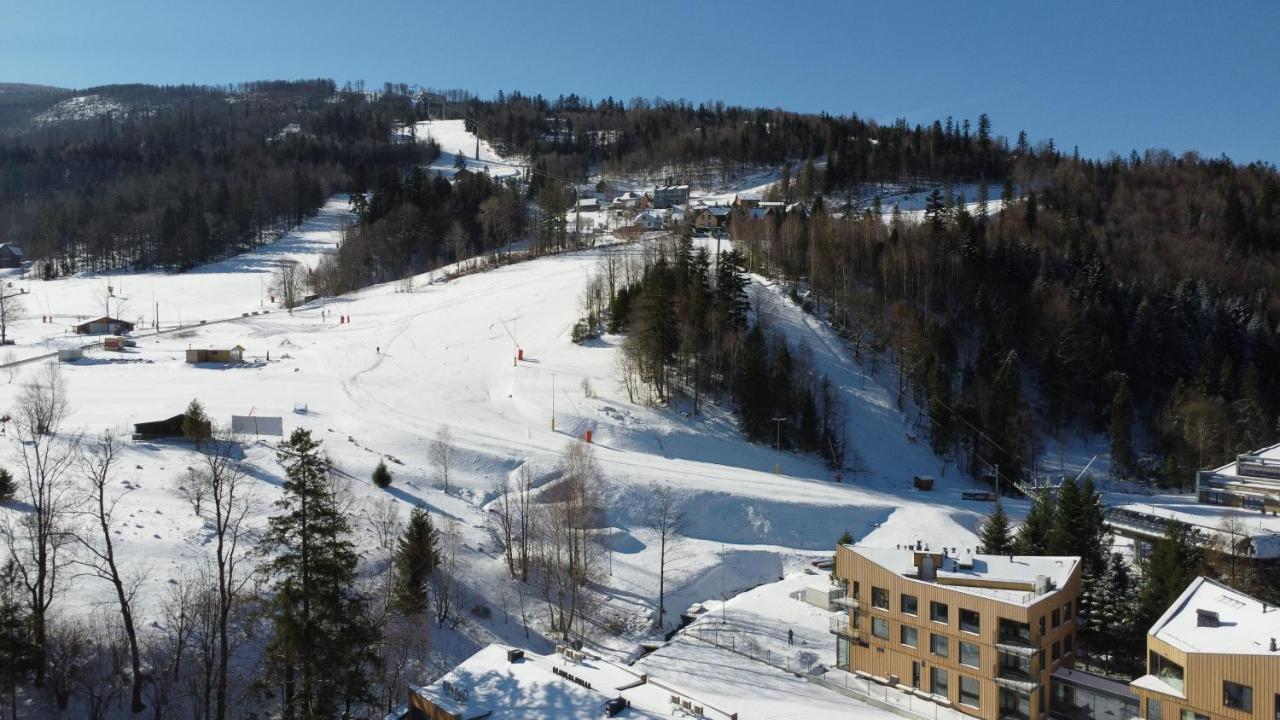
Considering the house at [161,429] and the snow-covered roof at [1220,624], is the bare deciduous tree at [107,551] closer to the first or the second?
the house at [161,429]

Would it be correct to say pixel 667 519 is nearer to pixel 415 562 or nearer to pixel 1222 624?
pixel 415 562

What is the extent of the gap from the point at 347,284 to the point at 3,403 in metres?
47.2

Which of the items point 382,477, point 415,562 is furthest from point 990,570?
point 382,477

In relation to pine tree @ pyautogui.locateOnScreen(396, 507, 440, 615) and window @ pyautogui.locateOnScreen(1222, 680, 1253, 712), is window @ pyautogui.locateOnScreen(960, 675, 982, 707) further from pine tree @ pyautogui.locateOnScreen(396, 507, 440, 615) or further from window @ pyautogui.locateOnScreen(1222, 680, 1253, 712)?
pine tree @ pyautogui.locateOnScreen(396, 507, 440, 615)

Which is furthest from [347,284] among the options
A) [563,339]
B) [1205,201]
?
[1205,201]

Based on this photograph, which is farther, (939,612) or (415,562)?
(415,562)

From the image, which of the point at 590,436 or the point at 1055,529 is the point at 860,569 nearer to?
the point at 1055,529

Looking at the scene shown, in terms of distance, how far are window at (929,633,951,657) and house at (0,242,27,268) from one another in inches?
5353

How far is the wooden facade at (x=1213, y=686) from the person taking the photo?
21266 millimetres

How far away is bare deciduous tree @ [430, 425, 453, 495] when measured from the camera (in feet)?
145

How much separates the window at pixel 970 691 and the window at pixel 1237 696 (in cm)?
741

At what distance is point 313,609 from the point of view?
20703 millimetres

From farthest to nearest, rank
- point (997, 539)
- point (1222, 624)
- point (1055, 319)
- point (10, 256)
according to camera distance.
Result: point (10, 256) → point (1055, 319) → point (997, 539) → point (1222, 624)

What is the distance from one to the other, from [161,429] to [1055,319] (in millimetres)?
70233
